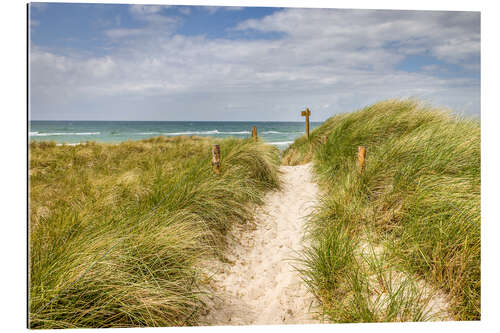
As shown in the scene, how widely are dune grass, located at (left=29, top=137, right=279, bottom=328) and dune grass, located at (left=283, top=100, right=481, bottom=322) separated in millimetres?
1213

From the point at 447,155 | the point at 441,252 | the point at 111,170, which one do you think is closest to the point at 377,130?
the point at 447,155

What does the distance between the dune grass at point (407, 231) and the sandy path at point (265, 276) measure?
0.22 m

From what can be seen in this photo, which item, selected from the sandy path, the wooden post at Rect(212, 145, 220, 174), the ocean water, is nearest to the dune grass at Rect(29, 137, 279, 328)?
the wooden post at Rect(212, 145, 220, 174)

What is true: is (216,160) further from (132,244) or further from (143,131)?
(143,131)

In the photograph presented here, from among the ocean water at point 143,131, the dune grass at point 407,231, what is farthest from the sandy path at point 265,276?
the ocean water at point 143,131

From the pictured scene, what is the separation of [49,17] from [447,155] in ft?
14.8

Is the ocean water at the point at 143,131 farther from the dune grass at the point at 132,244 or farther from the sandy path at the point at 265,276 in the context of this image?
the dune grass at the point at 132,244

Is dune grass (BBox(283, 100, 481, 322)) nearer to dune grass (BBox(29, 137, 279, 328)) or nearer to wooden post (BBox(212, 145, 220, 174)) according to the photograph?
dune grass (BBox(29, 137, 279, 328))

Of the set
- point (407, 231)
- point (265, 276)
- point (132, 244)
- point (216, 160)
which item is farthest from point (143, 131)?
point (407, 231)

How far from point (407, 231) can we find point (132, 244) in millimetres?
2624

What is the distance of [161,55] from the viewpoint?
411cm

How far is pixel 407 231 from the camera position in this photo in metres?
2.96

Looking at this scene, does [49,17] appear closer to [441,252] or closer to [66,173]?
[441,252]

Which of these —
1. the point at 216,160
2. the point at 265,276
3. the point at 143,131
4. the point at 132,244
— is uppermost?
the point at 143,131
